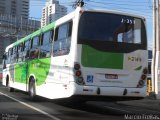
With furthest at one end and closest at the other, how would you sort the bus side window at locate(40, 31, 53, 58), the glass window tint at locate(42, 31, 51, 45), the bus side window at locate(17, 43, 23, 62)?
the bus side window at locate(17, 43, 23, 62), the glass window tint at locate(42, 31, 51, 45), the bus side window at locate(40, 31, 53, 58)

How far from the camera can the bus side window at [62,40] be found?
51.0 ft

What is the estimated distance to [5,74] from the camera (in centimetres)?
2934

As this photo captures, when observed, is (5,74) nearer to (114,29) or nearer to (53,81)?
(53,81)

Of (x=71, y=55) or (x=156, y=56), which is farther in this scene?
(x=156, y=56)

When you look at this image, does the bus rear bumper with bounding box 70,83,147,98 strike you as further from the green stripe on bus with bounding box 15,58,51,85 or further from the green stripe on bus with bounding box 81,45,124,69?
the green stripe on bus with bounding box 15,58,51,85

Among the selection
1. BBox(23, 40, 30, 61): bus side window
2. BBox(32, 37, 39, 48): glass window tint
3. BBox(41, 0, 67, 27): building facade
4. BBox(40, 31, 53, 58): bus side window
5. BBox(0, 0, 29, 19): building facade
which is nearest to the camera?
BBox(40, 31, 53, 58): bus side window

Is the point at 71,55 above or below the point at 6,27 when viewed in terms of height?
below

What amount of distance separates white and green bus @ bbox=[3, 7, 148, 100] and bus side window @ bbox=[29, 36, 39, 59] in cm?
321

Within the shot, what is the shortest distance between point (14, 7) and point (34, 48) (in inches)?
1561

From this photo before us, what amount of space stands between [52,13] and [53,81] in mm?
32145

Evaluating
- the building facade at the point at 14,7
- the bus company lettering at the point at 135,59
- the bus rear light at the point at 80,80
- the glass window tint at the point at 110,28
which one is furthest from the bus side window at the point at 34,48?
the building facade at the point at 14,7

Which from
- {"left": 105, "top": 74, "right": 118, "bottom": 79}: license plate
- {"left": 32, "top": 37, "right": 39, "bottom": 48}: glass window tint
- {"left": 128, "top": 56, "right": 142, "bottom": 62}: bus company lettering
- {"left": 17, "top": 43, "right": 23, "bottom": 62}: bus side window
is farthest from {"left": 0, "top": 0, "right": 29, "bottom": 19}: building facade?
{"left": 105, "top": 74, "right": 118, "bottom": 79}: license plate

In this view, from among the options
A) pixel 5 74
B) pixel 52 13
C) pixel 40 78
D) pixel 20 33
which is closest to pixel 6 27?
pixel 20 33

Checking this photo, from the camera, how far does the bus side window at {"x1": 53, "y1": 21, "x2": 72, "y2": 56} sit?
15.5 meters
